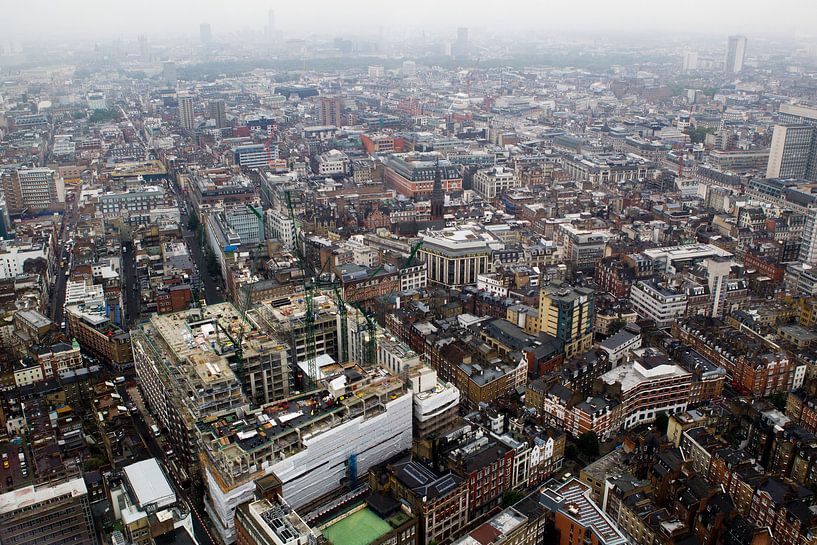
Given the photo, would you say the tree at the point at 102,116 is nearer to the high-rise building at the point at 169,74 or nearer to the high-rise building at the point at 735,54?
the high-rise building at the point at 169,74

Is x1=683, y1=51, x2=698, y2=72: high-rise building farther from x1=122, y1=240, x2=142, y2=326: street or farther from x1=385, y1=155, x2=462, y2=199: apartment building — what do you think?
x1=122, y1=240, x2=142, y2=326: street

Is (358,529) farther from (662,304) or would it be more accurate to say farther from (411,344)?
(662,304)

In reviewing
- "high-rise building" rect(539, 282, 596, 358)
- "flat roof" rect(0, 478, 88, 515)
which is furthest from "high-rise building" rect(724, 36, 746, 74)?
"flat roof" rect(0, 478, 88, 515)

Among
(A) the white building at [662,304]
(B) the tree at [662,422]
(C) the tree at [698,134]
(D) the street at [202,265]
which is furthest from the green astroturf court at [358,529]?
(C) the tree at [698,134]

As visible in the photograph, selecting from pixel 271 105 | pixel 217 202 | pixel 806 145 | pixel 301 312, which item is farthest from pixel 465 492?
pixel 271 105

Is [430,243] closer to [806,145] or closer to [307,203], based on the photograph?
[307,203]

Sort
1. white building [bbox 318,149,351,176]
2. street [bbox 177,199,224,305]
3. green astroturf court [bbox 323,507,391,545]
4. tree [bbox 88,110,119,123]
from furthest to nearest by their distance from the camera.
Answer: tree [bbox 88,110,119,123] < white building [bbox 318,149,351,176] < street [bbox 177,199,224,305] < green astroturf court [bbox 323,507,391,545]
